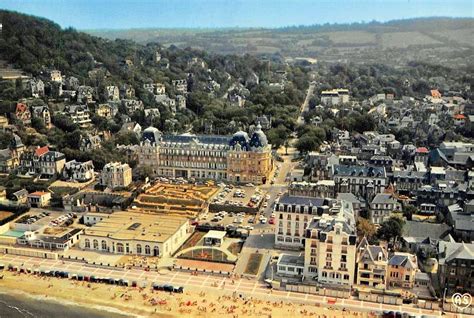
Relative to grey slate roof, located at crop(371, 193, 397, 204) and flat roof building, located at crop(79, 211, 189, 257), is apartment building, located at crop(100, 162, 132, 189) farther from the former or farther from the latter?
grey slate roof, located at crop(371, 193, 397, 204)

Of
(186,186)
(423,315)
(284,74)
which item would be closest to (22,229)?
(186,186)

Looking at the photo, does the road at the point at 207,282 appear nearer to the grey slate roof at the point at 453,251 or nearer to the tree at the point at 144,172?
the grey slate roof at the point at 453,251

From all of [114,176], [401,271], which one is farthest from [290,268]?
[114,176]


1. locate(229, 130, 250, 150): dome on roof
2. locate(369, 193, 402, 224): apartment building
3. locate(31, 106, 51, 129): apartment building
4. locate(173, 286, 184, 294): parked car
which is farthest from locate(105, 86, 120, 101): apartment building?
locate(173, 286, 184, 294): parked car

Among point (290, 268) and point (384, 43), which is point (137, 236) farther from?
point (384, 43)

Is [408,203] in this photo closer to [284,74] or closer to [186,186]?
[186,186]

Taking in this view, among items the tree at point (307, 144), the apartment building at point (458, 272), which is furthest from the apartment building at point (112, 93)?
the apartment building at point (458, 272)
